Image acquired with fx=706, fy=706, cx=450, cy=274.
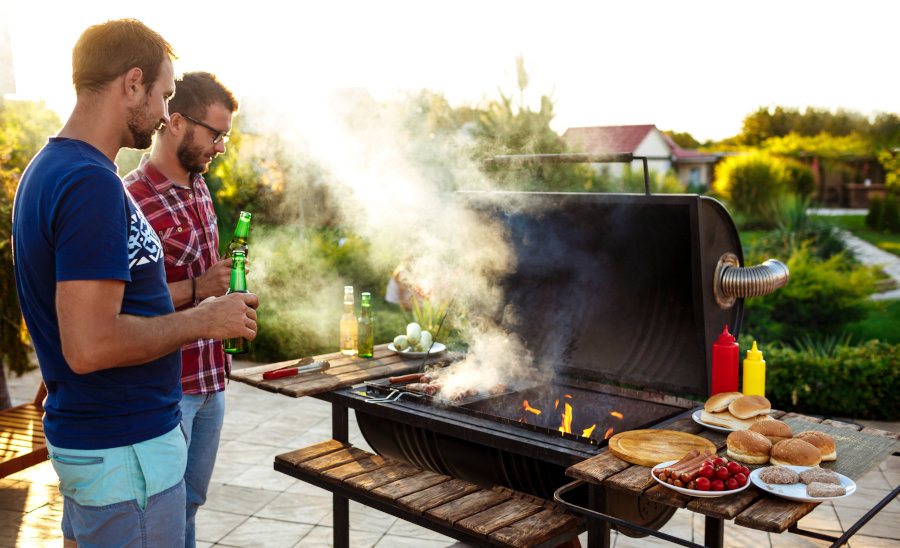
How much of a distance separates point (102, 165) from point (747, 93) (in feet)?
35.6

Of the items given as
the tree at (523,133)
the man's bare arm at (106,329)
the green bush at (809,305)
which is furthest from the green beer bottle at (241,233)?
the tree at (523,133)

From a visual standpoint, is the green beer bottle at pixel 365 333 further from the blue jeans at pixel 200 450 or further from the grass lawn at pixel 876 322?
the grass lawn at pixel 876 322

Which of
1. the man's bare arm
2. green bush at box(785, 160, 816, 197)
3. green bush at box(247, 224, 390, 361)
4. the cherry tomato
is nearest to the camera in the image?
the man's bare arm

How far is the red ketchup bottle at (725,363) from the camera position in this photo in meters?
2.51

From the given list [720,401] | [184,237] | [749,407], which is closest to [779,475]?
[749,407]

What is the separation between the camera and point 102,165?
1.57 metres

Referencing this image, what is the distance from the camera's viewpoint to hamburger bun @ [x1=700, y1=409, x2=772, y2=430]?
223 centimetres

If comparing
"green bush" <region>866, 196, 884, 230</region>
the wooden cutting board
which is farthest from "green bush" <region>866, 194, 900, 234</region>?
the wooden cutting board

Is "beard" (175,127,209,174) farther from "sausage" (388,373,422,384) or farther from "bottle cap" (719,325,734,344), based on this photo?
"bottle cap" (719,325,734,344)

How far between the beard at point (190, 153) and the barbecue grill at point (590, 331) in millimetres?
1049

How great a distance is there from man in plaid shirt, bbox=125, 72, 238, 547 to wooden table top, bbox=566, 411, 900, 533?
140 centimetres

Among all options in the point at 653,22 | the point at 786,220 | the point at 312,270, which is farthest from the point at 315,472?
the point at 786,220

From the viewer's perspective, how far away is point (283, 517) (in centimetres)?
380

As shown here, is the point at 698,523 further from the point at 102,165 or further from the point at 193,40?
the point at 193,40
